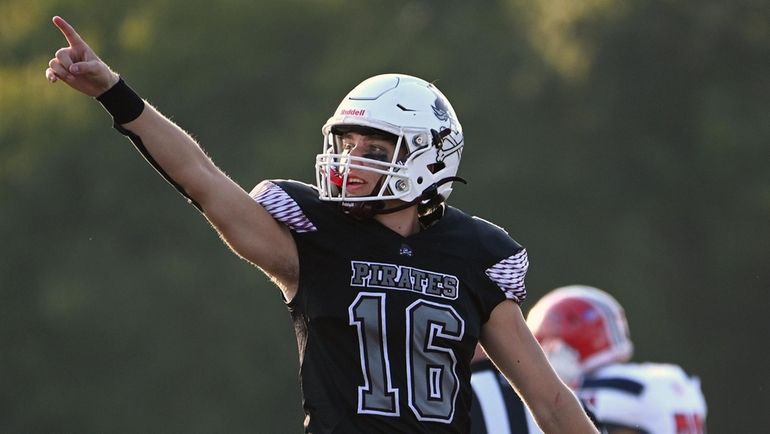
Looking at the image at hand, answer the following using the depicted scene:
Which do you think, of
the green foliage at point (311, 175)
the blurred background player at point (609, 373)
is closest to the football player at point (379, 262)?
the blurred background player at point (609, 373)

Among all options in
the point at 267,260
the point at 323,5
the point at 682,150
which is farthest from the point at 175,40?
the point at 267,260

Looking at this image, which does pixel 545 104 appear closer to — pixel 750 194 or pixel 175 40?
pixel 750 194

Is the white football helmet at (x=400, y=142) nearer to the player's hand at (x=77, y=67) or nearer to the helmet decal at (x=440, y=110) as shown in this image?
the helmet decal at (x=440, y=110)

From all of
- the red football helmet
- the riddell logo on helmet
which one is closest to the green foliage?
the red football helmet

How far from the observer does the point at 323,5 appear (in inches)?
766

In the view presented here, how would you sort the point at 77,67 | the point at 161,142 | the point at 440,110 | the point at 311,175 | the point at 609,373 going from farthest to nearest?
the point at 311,175 < the point at 609,373 < the point at 440,110 < the point at 161,142 < the point at 77,67

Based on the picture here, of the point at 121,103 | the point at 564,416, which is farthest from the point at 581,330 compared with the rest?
the point at 121,103

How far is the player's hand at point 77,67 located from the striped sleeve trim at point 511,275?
1.23 metres

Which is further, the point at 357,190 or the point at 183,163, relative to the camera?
the point at 357,190

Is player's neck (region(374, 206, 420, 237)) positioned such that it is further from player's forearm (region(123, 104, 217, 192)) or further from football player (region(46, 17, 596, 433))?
player's forearm (region(123, 104, 217, 192))

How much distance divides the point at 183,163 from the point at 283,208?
13.8 inches

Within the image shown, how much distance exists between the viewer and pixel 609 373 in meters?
7.72

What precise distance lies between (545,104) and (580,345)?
11694 millimetres

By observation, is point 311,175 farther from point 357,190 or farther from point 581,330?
point 357,190
